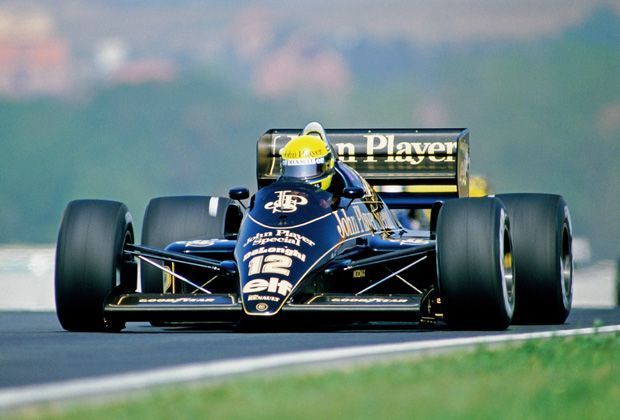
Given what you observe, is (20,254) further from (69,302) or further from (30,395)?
(30,395)

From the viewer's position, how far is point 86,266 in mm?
12398

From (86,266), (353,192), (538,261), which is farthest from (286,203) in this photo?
(538,261)

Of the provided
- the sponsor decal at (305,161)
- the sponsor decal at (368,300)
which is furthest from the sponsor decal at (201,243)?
the sponsor decal at (368,300)

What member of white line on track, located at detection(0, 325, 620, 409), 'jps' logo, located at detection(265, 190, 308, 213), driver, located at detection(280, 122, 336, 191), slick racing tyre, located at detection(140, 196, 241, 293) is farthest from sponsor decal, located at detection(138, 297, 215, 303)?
slick racing tyre, located at detection(140, 196, 241, 293)

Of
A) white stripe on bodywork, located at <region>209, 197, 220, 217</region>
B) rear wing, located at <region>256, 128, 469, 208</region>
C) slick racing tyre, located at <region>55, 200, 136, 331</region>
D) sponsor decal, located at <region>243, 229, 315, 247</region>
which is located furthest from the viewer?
rear wing, located at <region>256, 128, 469, 208</region>

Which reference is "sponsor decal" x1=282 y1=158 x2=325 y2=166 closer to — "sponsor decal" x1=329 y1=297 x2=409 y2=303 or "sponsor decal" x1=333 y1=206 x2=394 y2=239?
"sponsor decal" x1=333 y1=206 x2=394 y2=239

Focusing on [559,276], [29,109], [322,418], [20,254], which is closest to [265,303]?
[559,276]

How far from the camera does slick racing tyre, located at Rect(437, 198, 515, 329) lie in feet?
38.7

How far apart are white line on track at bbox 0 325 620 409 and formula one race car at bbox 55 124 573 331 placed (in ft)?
6.05

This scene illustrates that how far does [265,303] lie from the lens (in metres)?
11.4

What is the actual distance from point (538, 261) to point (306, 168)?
244 cm

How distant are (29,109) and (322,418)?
7023 centimetres

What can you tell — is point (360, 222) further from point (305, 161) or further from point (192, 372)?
point (192, 372)

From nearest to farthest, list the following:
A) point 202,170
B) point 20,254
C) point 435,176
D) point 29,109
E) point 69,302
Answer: point 69,302 < point 435,176 < point 20,254 < point 202,170 < point 29,109
